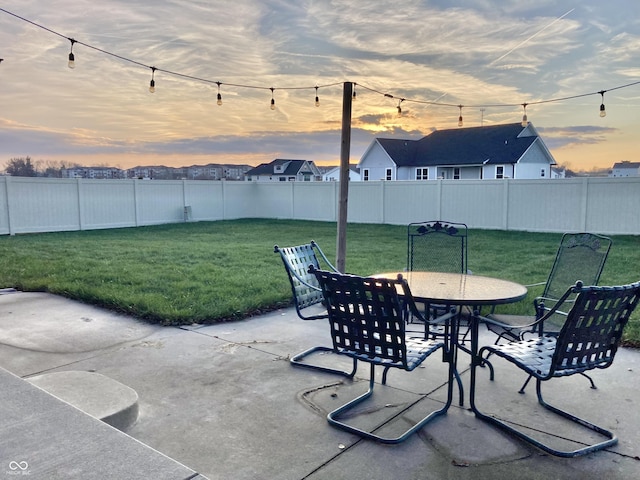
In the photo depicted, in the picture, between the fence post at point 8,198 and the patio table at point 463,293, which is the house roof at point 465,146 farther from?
the patio table at point 463,293

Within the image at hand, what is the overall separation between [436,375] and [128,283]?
191 inches

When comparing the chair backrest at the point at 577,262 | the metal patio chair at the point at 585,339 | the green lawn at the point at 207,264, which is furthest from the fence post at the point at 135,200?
the metal patio chair at the point at 585,339

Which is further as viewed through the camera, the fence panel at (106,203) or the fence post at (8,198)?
the fence panel at (106,203)

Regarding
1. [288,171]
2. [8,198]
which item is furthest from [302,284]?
[288,171]

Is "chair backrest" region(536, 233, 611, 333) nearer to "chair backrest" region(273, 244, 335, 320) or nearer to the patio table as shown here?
the patio table

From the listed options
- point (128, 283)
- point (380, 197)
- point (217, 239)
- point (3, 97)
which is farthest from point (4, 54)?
point (380, 197)

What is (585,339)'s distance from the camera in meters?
2.78

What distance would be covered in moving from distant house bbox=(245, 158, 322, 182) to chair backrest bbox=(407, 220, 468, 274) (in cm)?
4477

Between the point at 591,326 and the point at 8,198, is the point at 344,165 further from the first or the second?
the point at 8,198

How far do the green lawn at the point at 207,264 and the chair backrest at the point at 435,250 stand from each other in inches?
34.8

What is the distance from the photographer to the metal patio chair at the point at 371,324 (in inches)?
110

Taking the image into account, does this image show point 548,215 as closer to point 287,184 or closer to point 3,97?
point 287,184

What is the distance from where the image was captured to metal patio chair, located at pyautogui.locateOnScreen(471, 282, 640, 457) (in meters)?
2.63
